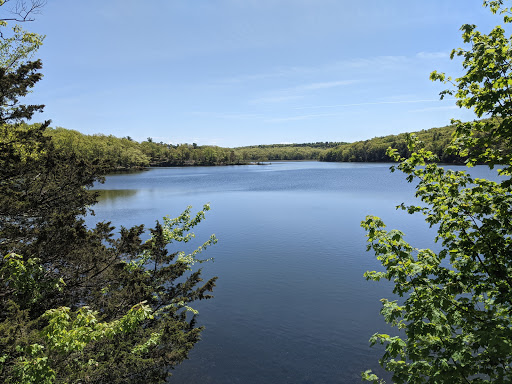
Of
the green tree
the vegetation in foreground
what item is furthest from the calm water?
the green tree

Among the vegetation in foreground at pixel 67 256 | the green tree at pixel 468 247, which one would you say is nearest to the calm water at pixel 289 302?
the vegetation in foreground at pixel 67 256

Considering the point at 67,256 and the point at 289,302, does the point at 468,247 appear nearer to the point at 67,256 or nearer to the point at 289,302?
the point at 67,256

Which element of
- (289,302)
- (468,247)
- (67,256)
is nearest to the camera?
(468,247)

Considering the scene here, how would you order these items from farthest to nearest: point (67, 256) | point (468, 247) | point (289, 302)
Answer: point (289, 302)
point (67, 256)
point (468, 247)

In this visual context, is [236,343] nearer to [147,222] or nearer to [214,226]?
[214,226]

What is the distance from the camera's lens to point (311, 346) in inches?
551

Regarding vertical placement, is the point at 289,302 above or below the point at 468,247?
below

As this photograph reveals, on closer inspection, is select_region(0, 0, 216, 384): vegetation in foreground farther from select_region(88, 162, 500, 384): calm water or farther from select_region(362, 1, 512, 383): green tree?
select_region(362, 1, 512, 383): green tree

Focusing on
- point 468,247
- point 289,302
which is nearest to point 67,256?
point 468,247

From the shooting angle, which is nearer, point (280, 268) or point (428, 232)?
point (280, 268)

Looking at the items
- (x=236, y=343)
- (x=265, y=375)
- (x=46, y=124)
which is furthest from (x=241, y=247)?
(x=46, y=124)

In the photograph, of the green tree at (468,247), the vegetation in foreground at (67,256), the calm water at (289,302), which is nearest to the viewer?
the green tree at (468,247)

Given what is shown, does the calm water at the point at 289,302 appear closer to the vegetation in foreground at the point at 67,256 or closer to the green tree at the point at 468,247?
the vegetation in foreground at the point at 67,256

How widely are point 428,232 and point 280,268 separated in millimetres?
16026
